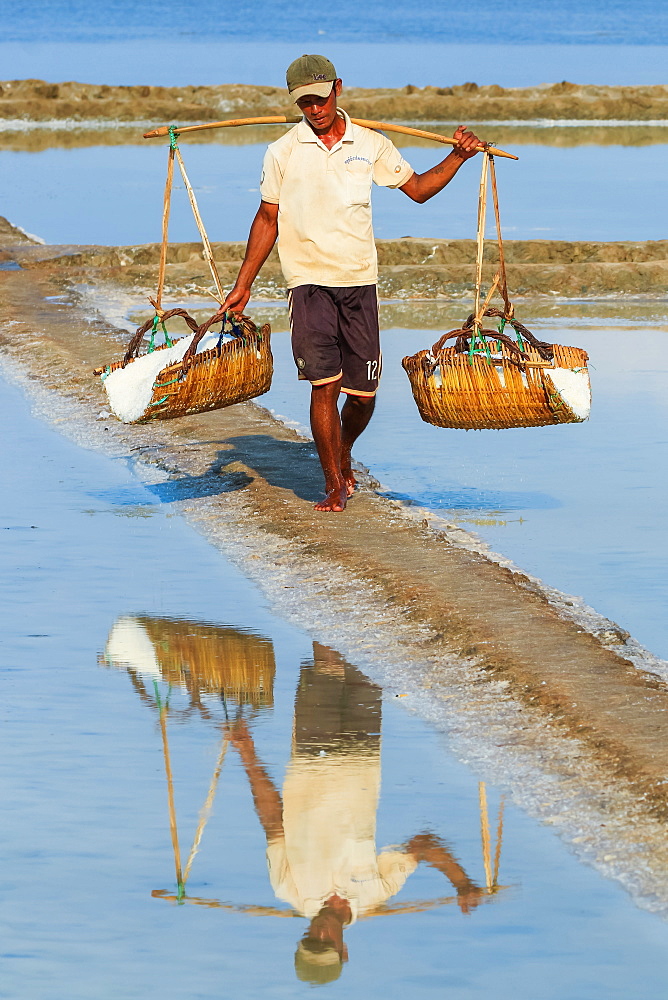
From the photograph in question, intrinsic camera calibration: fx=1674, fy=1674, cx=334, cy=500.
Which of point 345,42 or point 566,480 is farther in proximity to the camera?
point 345,42

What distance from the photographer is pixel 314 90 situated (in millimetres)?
4766

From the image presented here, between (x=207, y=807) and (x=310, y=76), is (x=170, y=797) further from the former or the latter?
(x=310, y=76)

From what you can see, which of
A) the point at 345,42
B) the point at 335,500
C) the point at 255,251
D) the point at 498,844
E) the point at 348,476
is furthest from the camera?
the point at 345,42

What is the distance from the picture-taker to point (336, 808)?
3.23 meters

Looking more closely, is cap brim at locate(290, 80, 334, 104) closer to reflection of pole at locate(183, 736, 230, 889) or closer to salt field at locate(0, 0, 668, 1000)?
salt field at locate(0, 0, 668, 1000)

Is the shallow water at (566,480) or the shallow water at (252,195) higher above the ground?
the shallow water at (252,195)

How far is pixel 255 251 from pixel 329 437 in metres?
0.62

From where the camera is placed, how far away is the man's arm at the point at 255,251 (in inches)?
202

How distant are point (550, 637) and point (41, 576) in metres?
1.57

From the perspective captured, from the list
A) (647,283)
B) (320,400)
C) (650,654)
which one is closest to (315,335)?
(320,400)

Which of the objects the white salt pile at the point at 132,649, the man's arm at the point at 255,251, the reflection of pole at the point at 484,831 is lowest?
the white salt pile at the point at 132,649

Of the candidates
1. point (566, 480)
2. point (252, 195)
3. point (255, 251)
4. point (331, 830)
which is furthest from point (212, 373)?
point (252, 195)

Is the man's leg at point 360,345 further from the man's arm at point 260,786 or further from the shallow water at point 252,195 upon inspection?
the shallow water at point 252,195

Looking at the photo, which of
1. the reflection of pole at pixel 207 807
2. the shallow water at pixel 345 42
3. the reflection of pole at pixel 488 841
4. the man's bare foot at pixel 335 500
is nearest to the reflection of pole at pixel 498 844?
the reflection of pole at pixel 488 841
